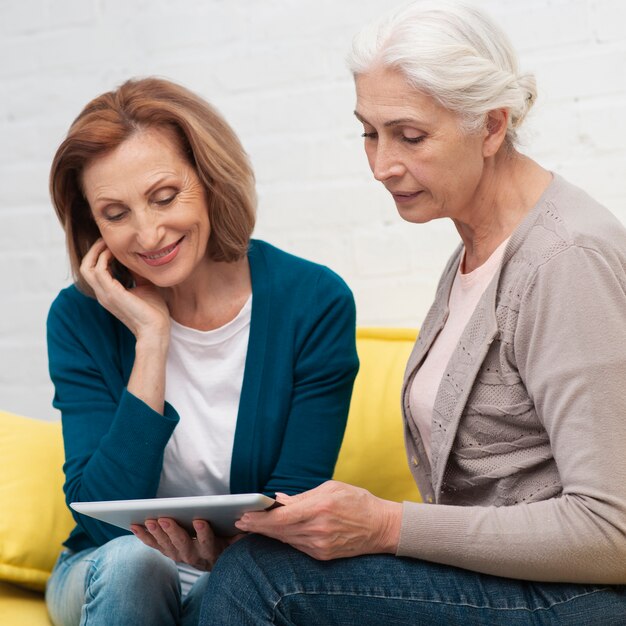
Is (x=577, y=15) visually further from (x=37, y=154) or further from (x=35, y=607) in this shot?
(x=35, y=607)

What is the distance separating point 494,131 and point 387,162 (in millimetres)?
146

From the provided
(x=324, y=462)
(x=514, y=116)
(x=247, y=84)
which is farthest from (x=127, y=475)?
(x=247, y=84)

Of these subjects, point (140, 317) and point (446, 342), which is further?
point (140, 317)

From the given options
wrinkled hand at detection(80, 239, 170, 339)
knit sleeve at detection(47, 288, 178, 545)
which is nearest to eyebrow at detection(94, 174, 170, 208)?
wrinkled hand at detection(80, 239, 170, 339)

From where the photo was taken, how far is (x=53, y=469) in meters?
1.83

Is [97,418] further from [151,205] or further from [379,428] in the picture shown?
[379,428]

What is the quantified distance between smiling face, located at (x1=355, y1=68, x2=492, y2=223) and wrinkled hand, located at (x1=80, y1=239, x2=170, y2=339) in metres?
0.50

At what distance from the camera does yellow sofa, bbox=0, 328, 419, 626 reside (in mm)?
1703

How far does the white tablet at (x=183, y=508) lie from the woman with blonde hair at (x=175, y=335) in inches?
9.4

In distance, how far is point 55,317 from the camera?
5.57ft

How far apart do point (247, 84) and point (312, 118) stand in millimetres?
180

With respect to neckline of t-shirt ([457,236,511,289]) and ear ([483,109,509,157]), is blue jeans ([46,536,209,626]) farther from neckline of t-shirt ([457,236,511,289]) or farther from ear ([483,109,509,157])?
ear ([483,109,509,157])

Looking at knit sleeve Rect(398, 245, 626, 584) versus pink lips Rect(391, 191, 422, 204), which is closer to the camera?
knit sleeve Rect(398, 245, 626, 584)

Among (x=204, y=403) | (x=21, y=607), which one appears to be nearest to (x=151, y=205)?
(x=204, y=403)
